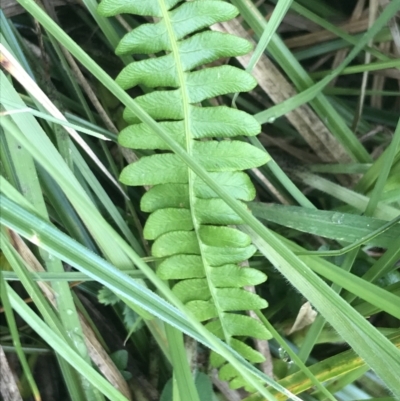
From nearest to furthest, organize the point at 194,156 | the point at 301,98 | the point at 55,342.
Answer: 1. the point at 55,342
2. the point at 194,156
3. the point at 301,98

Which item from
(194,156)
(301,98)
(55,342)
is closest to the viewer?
(55,342)

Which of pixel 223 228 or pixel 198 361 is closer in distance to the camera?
pixel 223 228

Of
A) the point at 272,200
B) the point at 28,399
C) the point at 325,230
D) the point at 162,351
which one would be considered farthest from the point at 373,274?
the point at 28,399

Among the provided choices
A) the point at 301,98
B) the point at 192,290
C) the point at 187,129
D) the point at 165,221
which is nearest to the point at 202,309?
the point at 192,290

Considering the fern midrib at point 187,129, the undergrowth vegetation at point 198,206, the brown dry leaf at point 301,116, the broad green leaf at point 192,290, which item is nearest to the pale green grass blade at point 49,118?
the undergrowth vegetation at point 198,206

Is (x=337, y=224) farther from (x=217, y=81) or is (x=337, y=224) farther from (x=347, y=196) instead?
(x=217, y=81)

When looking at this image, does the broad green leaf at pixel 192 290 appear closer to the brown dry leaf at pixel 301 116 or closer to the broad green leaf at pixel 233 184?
the broad green leaf at pixel 233 184

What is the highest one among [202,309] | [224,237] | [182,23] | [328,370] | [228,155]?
[182,23]

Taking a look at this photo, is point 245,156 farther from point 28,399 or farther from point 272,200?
point 28,399
